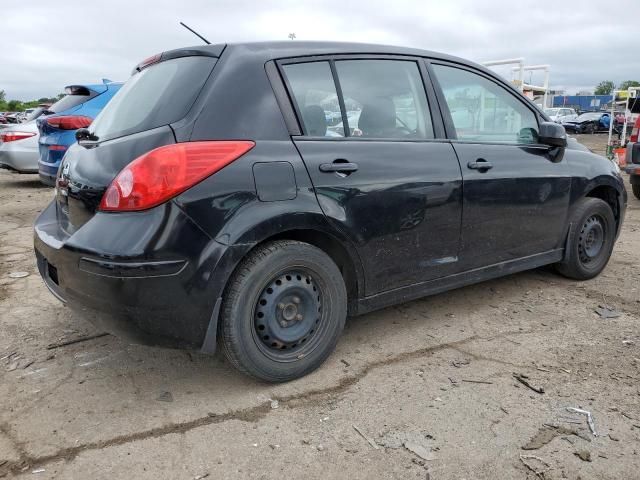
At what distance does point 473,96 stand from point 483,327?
60.4 inches

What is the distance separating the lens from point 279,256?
8.53 ft

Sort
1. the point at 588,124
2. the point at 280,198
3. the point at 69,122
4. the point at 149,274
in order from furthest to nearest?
the point at 588,124, the point at 69,122, the point at 280,198, the point at 149,274

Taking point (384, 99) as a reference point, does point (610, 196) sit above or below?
below

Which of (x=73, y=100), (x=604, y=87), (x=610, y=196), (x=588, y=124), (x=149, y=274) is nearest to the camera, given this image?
(x=149, y=274)

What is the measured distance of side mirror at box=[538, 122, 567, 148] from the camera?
378 cm

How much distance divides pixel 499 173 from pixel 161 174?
218 centimetres

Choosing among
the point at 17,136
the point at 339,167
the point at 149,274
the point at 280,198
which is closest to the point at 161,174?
the point at 149,274

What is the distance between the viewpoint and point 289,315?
2742 millimetres

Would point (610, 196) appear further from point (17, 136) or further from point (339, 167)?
point (17, 136)

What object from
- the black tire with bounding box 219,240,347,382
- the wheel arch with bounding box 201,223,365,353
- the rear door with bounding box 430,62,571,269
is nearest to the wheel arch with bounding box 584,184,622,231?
the rear door with bounding box 430,62,571,269

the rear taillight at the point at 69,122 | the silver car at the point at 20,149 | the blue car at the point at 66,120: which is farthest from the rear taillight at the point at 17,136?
the rear taillight at the point at 69,122

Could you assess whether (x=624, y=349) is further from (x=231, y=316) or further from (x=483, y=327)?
(x=231, y=316)

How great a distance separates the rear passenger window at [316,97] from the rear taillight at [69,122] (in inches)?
216

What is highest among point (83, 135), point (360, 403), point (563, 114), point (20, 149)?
point (83, 135)
